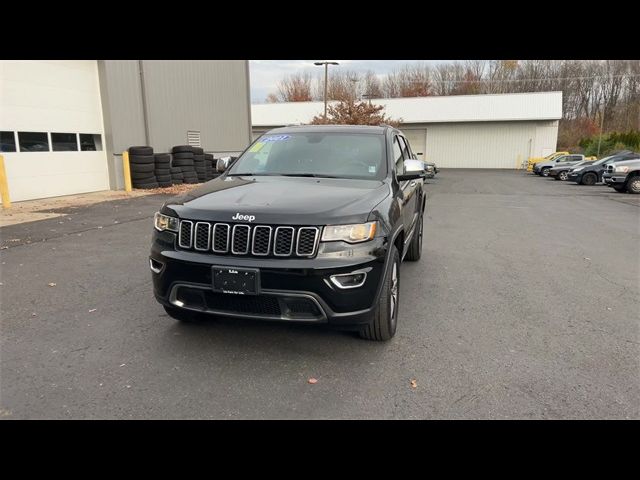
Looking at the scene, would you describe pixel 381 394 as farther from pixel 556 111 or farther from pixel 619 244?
pixel 556 111

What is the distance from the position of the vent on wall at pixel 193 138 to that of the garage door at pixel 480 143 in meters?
29.4

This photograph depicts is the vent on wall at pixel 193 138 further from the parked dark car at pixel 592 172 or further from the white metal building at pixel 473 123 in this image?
the white metal building at pixel 473 123

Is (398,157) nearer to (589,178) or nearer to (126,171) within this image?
(126,171)

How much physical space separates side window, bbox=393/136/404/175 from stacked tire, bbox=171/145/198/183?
46.5ft

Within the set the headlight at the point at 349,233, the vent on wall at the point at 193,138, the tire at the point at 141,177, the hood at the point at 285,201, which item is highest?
the vent on wall at the point at 193,138

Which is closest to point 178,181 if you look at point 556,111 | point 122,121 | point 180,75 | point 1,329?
point 122,121

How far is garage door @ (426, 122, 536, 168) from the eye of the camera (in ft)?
139

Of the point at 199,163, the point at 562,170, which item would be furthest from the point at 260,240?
the point at 562,170

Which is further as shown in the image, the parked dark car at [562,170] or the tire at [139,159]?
the parked dark car at [562,170]

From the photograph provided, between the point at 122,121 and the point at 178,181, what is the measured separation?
295 cm

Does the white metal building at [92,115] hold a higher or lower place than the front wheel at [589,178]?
higher

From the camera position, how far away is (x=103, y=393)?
3027 mm

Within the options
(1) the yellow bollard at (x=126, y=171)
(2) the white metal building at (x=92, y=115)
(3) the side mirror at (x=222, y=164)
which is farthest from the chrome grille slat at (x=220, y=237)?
(1) the yellow bollard at (x=126, y=171)

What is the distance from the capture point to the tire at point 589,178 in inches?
905
